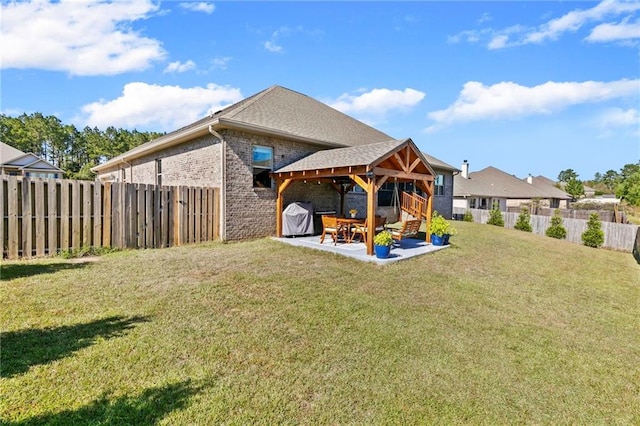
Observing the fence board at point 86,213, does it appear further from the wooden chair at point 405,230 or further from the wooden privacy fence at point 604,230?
the wooden privacy fence at point 604,230

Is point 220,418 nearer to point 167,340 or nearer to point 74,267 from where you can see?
point 167,340

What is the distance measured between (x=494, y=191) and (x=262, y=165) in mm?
30634

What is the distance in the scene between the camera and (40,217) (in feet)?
23.0

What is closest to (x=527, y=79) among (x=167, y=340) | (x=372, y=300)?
(x=372, y=300)

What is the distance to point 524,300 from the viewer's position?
6508 millimetres

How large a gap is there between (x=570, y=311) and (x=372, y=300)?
432cm

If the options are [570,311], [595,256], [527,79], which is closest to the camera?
[570,311]

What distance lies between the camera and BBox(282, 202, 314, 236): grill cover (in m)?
11.2

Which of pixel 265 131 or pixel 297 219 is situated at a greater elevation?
pixel 265 131

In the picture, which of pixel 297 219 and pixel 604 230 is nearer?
pixel 297 219

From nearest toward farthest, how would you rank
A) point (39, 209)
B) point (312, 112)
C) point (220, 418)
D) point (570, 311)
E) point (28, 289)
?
1. point (220, 418)
2. point (28, 289)
3. point (570, 311)
4. point (39, 209)
5. point (312, 112)

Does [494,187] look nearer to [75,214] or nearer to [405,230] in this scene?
[405,230]

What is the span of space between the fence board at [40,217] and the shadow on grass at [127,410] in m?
6.45

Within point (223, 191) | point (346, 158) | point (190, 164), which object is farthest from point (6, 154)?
point (346, 158)
